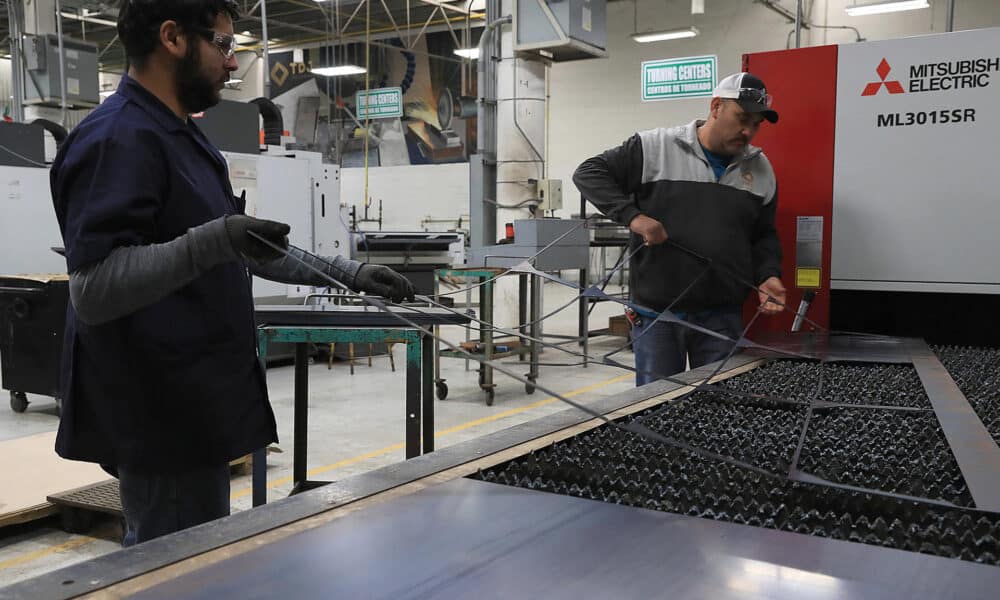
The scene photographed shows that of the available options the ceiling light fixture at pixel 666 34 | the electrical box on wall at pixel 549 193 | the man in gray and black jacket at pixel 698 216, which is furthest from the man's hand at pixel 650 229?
the ceiling light fixture at pixel 666 34

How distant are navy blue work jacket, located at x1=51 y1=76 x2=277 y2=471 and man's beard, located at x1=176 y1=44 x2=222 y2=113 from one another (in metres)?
0.05

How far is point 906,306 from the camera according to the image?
2.90 metres

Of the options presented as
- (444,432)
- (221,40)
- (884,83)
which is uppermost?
(884,83)

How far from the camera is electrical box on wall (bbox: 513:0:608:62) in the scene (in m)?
6.26

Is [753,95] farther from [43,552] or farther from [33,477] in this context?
[33,477]

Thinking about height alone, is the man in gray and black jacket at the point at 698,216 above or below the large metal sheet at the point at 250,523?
above

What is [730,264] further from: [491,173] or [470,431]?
[491,173]

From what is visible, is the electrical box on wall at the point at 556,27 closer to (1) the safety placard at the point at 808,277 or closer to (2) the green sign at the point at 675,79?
(2) the green sign at the point at 675,79

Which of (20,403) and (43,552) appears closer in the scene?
(43,552)

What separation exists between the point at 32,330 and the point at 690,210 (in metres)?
3.87

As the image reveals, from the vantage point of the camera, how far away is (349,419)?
190 inches

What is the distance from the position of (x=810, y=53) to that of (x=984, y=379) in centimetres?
127

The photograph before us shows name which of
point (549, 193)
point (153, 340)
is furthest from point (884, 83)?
point (549, 193)

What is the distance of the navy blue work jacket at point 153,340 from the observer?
1258mm
